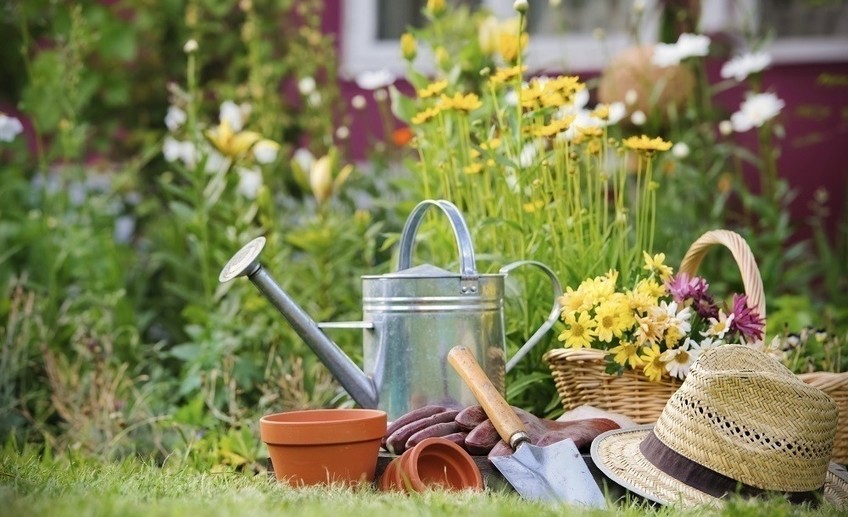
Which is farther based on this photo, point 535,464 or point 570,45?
point 570,45

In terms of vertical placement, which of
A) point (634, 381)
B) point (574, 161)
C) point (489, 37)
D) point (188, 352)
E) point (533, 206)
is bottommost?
point (188, 352)

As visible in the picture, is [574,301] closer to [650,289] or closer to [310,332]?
[650,289]

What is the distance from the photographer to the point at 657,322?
2666 mm

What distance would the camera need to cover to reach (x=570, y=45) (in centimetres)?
669

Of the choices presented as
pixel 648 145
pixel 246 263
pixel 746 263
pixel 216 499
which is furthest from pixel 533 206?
pixel 216 499

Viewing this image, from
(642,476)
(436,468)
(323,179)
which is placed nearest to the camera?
(642,476)

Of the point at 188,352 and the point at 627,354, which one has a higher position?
the point at 627,354

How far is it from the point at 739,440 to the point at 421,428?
0.72 m

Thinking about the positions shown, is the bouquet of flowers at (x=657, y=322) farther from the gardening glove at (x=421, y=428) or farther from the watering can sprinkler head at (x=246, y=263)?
the watering can sprinkler head at (x=246, y=263)

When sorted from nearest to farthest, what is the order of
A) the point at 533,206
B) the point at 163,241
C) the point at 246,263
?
the point at 246,263 < the point at 533,206 < the point at 163,241

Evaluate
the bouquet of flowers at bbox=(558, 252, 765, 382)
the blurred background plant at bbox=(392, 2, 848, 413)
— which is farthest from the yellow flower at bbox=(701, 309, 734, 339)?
the blurred background plant at bbox=(392, 2, 848, 413)

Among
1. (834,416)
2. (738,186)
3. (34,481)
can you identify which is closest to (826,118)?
(738,186)

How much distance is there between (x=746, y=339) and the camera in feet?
8.87

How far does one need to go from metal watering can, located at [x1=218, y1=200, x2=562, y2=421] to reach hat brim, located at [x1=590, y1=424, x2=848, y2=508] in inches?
14.6
